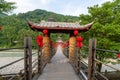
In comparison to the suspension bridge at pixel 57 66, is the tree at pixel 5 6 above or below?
above

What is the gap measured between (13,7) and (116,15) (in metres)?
7.39

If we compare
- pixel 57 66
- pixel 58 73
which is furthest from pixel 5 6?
pixel 58 73

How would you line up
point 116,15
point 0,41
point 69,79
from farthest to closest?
point 0,41
point 116,15
point 69,79

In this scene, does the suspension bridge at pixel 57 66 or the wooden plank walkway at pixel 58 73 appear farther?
the wooden plank walkway at pixel 58 73

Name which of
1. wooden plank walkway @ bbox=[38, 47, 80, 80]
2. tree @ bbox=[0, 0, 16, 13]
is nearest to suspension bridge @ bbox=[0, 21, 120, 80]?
wooden plank walkway @ bbox=[38, 47, 80, 80]

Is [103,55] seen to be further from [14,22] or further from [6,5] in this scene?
[14,22]

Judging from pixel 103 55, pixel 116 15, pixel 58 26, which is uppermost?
pixel 116 15

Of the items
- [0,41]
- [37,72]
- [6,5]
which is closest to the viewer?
[37,72]

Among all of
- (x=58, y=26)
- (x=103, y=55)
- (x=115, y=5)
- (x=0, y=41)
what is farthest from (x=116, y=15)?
(x=0, y=41)

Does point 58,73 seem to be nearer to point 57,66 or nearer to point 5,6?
point 57,66

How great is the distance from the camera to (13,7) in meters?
11.5

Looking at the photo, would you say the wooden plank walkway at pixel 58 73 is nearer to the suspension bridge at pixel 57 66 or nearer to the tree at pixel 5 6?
the suspension bridge at pixel 57 66

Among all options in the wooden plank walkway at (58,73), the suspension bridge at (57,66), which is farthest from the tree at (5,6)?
the wooden plank walkway at (58,73)

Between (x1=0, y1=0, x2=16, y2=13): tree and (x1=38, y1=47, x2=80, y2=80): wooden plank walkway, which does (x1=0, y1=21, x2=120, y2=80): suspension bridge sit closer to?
(x1=38, y1=47, x2=80, y2=80): wooden plank walkway
